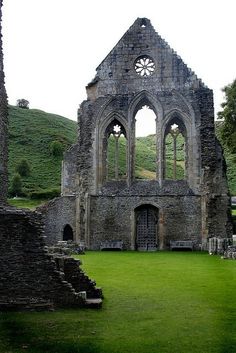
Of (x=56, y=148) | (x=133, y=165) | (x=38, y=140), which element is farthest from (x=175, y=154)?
(x=38, y=140)

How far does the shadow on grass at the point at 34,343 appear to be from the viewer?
314 inches

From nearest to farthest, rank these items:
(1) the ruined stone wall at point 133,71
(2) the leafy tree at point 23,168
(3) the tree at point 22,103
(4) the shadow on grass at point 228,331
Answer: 1. (4) the shadow on grass at point 228,331
2. (1) the ruined stone wall at point 133,71
3. (2) the leafy tree at point 23,168
4. (3) the tree at point 22,103

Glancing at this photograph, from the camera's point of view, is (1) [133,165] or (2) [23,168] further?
(2) [23,168]

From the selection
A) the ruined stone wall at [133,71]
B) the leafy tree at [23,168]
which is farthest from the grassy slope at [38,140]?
the ruined stone wall at [133,71]

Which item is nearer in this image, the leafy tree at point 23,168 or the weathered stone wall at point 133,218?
the weathered stone wall at point 133,218

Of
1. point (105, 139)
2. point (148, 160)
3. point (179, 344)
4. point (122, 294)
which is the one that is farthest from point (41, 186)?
point (179, 344)

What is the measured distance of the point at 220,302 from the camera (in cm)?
1188

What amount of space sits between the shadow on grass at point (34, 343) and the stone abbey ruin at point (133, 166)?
72.5 ft

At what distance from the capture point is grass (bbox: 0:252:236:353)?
8.23 meters

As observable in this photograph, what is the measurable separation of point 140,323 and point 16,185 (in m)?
45.4

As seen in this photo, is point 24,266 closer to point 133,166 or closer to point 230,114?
point 133,166

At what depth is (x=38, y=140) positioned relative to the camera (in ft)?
231

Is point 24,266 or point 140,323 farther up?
point 24,266

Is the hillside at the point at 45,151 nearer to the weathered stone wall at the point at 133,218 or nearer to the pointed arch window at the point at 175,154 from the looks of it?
the pointed arch window at the point at 175,154
